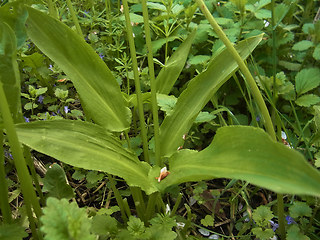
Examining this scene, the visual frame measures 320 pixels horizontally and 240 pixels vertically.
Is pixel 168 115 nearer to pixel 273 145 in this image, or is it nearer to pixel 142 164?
pixel 142 164

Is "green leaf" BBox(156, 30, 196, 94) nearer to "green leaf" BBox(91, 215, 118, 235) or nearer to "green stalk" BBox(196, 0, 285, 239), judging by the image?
"green stalk" BBox(196, 0, 285, 239)

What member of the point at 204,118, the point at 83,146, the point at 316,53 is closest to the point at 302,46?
the point at 316,53

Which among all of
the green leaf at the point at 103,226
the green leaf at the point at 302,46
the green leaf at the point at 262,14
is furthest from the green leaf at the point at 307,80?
the green leaf at the point at 103,226

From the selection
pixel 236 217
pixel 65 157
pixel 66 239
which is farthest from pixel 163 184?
pixel 236 217

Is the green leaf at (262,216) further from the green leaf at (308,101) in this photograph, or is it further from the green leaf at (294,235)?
the green leaf at (308,101)

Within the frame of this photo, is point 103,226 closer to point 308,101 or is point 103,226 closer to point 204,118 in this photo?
point 204,118

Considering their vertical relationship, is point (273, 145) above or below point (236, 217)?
above

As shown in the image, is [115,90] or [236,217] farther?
[236,217]
